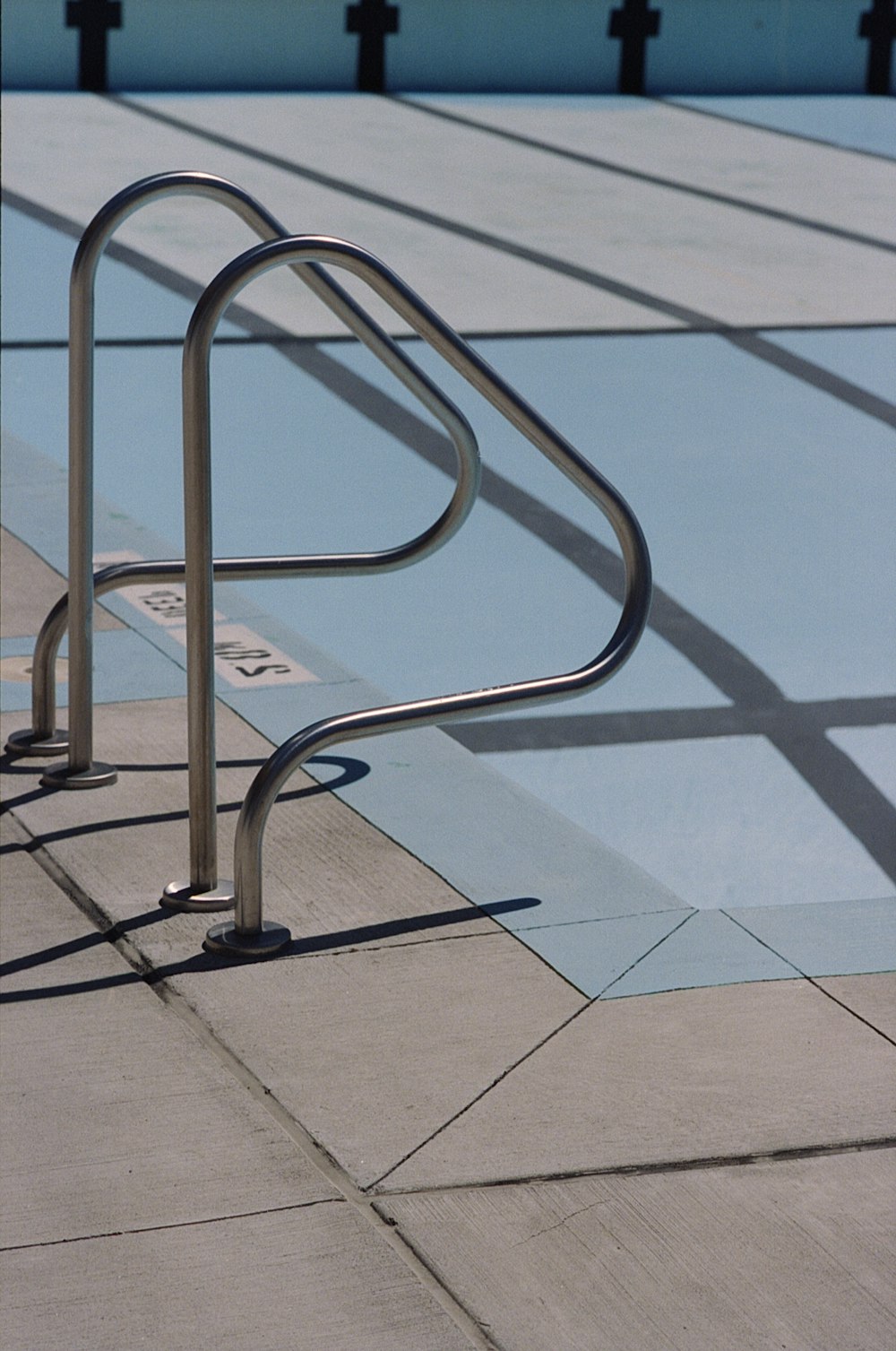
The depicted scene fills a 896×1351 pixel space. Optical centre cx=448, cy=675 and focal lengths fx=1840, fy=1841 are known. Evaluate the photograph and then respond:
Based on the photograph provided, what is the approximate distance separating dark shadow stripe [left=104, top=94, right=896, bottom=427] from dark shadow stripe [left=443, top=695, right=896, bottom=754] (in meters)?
2.74

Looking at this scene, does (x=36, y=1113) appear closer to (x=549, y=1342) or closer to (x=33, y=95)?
(x=549, y=1342)

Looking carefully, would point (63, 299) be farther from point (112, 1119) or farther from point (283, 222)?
point (112, 1119)

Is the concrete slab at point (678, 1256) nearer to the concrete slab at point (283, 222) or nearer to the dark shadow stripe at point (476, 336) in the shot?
the dark shadow stripe at point (476, 336)

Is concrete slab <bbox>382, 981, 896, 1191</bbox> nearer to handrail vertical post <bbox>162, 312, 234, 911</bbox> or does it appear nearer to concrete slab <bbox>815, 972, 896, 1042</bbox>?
concrete slab <bbox>815, 972, 896, 1042</bbox>

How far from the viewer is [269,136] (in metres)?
12.6

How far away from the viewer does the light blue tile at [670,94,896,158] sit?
1412cm

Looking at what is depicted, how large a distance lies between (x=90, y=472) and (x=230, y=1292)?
167 cm

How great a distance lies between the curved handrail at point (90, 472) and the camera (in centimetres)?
317

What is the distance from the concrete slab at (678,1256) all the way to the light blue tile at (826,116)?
12.2m

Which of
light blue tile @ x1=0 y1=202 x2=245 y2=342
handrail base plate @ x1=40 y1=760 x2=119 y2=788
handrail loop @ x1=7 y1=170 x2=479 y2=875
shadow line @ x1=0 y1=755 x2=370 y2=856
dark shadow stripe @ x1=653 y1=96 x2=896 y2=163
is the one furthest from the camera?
dark shadow stripe @ x1=653 y1=96 x2=896 y2=163

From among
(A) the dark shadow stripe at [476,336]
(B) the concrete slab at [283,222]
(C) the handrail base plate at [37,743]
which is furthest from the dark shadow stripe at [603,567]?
(C) the handrail base plate at [37,743]

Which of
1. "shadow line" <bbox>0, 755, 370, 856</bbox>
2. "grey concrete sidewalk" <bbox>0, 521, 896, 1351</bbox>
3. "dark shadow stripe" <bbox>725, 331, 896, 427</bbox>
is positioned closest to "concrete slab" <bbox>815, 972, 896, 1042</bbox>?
"grey concrete sidewalk" <bbox>0, 521, 896, 1351</bbox>

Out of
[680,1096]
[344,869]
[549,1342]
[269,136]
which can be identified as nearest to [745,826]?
[344,869]

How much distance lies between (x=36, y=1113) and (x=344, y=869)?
89cm
